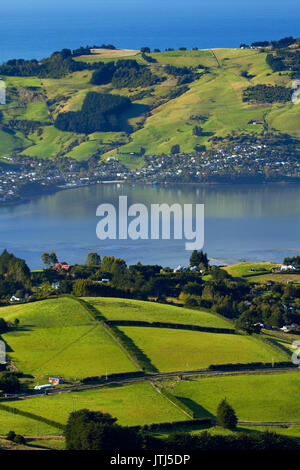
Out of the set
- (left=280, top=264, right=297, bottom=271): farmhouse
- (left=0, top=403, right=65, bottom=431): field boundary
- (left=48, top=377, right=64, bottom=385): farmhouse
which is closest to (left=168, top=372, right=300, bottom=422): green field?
(left=48, top=377, right=64, bottom=385): farmhouse

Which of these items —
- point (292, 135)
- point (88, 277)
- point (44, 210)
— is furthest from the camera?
point (292, 135)

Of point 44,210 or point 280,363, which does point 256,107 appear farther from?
point 280,363

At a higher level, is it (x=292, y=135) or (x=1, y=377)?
(x=292, y=135)

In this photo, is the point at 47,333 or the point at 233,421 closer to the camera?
the point at 233,421

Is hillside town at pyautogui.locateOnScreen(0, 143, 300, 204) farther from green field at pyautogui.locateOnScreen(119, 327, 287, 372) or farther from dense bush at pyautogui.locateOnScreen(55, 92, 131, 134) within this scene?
green field at pyautogui.locateOnScreen(119, 327, 287, 372)

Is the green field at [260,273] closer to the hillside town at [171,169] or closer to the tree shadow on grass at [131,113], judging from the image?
the hillside town at [171,169]

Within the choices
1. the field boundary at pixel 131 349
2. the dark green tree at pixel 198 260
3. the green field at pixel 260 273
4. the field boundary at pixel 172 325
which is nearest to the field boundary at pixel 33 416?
the field boundary at pixel 131 349

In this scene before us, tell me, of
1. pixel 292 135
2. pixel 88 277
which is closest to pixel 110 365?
pixel 88 277

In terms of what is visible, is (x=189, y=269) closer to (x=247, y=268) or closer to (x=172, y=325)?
(x=247, y=268)
